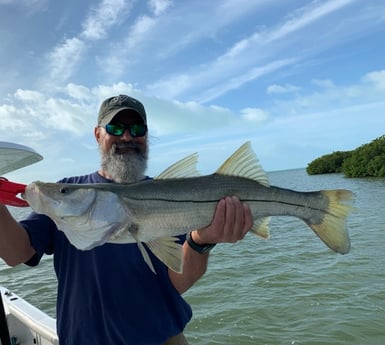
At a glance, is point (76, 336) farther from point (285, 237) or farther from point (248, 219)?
point (285, 237)

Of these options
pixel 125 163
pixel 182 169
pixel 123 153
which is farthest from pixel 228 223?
pixel 123 153

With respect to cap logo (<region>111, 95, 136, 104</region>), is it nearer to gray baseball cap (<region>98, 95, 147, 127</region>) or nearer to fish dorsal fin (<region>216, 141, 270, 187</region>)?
gray baseball cap (<region>98, 95, 147, 127</region>)

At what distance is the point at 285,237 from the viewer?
1543 centimetres

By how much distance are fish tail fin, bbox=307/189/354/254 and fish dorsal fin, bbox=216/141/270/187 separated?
18.9 inches

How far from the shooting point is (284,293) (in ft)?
29.7

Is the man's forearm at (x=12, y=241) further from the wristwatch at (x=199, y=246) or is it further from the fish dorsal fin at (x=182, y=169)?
the wristwatch at (x=199, y=246)

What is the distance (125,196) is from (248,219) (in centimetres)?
82

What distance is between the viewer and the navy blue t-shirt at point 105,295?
2584 millimetres

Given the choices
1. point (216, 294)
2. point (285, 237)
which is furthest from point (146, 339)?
point (285, 237)

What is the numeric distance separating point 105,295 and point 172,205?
0.82 metres

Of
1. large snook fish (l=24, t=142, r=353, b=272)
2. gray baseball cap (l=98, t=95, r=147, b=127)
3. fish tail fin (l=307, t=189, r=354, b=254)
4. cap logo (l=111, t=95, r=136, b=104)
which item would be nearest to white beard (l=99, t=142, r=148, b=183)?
gray baseball cap (l=98, t=95, r=147, b=127)

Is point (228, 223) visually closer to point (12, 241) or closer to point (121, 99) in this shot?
point (12, 241)

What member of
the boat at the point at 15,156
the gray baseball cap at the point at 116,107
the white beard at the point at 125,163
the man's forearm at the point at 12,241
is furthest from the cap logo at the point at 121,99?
the man's forearm at the point at 12,241

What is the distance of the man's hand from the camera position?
7.92 ft
